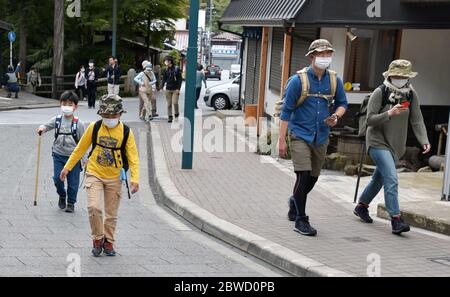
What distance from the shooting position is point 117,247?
7.73m

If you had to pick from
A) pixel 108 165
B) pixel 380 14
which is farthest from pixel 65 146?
pixel 380 14

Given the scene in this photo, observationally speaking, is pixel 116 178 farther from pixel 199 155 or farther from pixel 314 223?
pixel 199 155

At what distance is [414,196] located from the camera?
10.5m

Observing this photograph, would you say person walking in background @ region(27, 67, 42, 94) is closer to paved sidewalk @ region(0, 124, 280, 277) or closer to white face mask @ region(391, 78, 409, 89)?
paved sidewalk @ region(0, 124, 280, 277)

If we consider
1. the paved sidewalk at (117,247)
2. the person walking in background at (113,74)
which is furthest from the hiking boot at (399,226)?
the person walking in background at (113,74)

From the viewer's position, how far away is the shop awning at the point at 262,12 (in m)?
15.7

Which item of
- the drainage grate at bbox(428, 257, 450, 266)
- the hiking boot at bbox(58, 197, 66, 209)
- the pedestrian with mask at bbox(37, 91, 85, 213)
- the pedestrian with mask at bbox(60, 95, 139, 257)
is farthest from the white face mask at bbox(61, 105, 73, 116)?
the drainage grate at bbox(428, 257, 450, 266)

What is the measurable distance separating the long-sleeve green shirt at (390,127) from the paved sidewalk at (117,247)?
2.06 metres

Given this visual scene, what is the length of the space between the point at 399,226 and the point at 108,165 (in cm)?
323

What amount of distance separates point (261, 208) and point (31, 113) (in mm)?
17444

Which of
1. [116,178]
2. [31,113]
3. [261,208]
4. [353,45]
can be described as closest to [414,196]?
[261,208]

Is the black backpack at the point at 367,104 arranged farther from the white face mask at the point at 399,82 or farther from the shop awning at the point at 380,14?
the shop awning at the point at 380,14

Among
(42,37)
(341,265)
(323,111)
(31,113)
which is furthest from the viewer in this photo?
(42,37)

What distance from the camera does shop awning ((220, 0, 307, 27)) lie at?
619 inches
